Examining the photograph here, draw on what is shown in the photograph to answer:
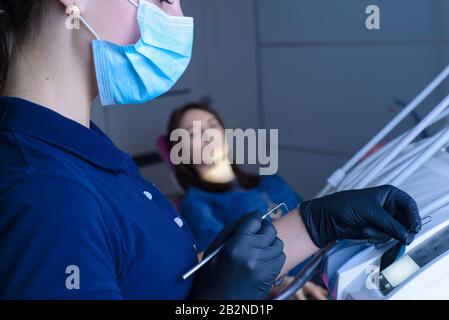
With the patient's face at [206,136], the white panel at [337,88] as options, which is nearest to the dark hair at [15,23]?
the patient's face at [206,136]

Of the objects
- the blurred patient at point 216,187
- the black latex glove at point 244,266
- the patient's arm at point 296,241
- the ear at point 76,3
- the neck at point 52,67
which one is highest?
the ear at point 76,3

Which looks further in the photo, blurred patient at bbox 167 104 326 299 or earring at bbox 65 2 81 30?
blurred patient at bbox 167 104 326 299

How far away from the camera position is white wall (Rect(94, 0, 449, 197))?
8.08 ft

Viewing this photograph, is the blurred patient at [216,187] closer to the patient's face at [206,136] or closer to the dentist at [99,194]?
the patient's face at [206,136]

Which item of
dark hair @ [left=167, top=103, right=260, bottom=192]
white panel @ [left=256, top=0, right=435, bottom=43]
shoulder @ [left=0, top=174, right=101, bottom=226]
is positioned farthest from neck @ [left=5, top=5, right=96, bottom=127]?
white panel @ [left=256, top=0, right=435, bottom=43]

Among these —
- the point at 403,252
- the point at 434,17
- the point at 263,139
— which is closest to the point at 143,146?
the point at 263,139

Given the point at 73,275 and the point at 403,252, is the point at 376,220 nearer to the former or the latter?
the point at 403,252

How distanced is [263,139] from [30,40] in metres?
2.25

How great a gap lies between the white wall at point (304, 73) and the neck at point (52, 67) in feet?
5.56

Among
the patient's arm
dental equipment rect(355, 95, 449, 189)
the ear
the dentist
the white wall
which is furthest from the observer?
the white wall

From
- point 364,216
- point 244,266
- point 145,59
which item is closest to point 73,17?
point 145,59

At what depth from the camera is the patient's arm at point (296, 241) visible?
1135 millimetres

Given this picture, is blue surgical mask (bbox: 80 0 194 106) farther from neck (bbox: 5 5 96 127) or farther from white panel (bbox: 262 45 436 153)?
white panel (bbox: 262 45 436 153)

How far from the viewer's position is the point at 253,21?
3.10m
